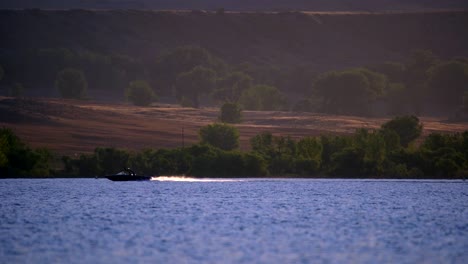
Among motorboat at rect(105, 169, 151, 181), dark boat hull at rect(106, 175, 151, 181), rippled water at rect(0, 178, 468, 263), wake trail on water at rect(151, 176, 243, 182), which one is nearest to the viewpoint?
rippled water at rect(0, 178, 468, 263)

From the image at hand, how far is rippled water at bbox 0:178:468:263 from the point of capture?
7481 cm

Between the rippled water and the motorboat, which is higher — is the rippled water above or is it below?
below

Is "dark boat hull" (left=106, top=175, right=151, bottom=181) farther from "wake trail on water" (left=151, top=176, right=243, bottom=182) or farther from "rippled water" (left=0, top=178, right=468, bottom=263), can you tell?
"rippled water" (left=0, top=178, right=468, bottom=263)

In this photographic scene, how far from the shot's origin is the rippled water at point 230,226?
74.8m

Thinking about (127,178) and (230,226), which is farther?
(127,178)

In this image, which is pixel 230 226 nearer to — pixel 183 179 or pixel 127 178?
pixel 127 178

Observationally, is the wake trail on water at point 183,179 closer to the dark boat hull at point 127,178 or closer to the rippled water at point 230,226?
the dark boat hull at point 127,178

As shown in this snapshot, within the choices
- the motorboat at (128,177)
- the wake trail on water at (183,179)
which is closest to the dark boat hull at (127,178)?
the motorboat at (128,177)

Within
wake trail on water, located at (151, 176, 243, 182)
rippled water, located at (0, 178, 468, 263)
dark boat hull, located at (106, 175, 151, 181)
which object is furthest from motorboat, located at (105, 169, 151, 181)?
rippled water, located at (0, 178, 468, 263)

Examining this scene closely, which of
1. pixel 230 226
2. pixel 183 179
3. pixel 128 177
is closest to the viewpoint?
pixel 230 226

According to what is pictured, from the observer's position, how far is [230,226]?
9769 cm

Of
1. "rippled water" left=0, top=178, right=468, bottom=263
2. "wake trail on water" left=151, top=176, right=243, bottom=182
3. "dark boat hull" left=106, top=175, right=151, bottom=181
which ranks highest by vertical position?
"dark boat hull" left=106, top=175, right=151, bottom=181

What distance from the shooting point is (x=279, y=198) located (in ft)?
488

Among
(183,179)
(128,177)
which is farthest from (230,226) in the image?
(183,179)
